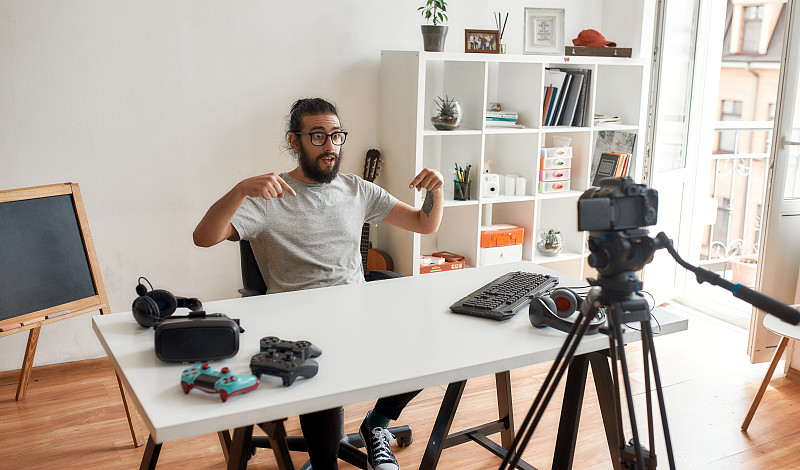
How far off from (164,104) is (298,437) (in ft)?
5.53

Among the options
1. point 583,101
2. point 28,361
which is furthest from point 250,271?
point 583,101

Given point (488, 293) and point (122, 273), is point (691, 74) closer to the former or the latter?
point (488, 293)

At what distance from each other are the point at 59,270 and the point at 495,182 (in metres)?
2.14

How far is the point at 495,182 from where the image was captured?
3752mm

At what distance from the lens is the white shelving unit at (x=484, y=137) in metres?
3.48

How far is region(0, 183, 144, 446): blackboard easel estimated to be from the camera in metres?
2.53

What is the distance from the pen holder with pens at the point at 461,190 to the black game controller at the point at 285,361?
2.23m

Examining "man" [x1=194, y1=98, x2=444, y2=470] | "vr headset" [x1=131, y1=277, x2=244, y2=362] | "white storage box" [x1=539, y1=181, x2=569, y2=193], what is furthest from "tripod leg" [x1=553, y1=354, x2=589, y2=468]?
"white storage box" [x1=539, y1=181, x2=569, y2=193]

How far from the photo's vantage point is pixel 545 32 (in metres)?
3.81

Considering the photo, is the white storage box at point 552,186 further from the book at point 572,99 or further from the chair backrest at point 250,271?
the chair backrest at point 250,271

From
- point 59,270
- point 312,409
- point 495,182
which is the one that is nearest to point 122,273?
point 59,270

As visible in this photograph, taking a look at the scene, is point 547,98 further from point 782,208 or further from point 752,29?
point 752,29

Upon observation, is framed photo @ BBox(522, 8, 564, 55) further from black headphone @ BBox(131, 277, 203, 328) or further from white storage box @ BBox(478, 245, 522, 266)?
black headphone @ BBox(131, 277, 203, 328)

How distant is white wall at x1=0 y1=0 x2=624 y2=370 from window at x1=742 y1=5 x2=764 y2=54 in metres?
3.53
